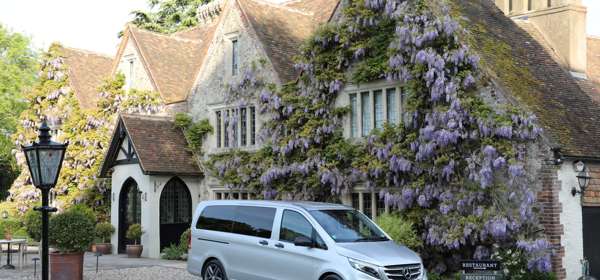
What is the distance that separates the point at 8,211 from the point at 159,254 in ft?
38.3

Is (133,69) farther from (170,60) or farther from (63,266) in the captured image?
(63,266)

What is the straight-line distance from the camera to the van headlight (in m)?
12.2

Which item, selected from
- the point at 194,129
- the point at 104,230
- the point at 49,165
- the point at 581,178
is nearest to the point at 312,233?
the point at 49,165

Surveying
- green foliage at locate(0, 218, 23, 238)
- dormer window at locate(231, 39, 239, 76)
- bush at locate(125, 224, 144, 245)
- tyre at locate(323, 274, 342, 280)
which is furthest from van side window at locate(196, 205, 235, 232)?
green foliage at locate(0, 218, 23, 238)

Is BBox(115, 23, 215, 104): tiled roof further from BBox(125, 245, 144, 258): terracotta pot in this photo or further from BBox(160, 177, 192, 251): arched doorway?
BBox(125, 245, 144, 258): terracotta pot

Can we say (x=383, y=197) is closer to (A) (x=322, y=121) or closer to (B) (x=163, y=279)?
(A) (x=322, y=121)

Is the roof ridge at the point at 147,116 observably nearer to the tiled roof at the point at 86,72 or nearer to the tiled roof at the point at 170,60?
the tiled roof at the point at 170,60

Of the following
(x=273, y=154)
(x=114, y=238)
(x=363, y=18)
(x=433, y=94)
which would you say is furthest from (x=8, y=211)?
(x=433, y=94)

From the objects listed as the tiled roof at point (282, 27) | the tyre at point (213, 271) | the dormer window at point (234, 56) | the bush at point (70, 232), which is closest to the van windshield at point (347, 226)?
the tyre at point (213, 271)

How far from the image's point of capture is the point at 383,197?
778 inches

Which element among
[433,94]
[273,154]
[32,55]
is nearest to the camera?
[433,94]

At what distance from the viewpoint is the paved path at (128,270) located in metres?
19.4

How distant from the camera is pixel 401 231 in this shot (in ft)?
58.9

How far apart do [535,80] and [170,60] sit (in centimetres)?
1641
